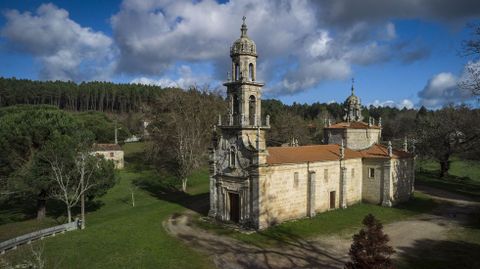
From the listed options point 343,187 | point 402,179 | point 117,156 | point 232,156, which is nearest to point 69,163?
point 232,156

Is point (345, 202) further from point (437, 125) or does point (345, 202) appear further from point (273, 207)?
point (437, 125)

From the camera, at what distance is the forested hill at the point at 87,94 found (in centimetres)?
12100

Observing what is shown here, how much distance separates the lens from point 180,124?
5069cm

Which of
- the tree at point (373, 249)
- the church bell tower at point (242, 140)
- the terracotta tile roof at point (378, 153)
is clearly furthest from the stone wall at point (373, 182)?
the tree at point (373, 249)

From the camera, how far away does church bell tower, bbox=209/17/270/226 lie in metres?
28.4

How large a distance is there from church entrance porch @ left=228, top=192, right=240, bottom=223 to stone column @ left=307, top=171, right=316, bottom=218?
6018mm

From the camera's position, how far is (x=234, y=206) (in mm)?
30500

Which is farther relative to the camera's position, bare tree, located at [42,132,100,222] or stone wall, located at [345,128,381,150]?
stone wall, located at [345,128,381,150]

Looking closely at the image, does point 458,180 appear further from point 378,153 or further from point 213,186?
point 213,186

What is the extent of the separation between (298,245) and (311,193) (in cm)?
712

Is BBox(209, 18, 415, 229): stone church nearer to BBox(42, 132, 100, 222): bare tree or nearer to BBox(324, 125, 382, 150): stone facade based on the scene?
BBox(324, 125, 382, 150): stone facade

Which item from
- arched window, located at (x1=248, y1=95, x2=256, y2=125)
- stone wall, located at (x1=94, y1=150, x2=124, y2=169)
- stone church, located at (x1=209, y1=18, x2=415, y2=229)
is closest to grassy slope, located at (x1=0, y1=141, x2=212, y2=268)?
stone church, located at (x1=209, y1=18, x2=415, y2=229)

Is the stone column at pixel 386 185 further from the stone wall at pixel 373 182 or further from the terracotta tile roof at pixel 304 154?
the terracotta tile roof at pixel 304 154

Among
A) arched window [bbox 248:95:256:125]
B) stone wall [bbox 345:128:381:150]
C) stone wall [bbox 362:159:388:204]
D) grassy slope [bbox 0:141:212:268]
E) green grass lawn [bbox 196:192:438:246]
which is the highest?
arched window [bbox 248:95:256:125]
